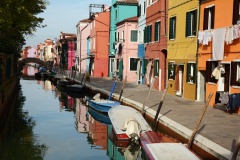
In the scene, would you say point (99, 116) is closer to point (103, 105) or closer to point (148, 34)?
point (103, 105)

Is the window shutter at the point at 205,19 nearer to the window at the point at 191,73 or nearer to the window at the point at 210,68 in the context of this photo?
the window at the point at 210,68

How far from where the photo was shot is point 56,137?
14492 mm

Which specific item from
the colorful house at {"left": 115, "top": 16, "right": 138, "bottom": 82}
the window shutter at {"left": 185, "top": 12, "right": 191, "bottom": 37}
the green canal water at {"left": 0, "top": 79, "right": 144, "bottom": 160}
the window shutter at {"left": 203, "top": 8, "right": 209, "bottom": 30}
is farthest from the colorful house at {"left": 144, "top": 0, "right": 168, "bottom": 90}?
the green canal water at {"left": 0, "top": 79, "right": 144, "bottom": 160}

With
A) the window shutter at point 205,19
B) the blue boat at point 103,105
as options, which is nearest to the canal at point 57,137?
the blue boat at point 103,105

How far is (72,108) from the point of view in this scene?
24.1m

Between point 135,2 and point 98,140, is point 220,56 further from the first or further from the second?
point 135,2

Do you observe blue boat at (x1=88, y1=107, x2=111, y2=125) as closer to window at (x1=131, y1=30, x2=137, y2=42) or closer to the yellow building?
the yellow building

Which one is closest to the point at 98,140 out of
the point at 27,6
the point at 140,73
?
the point at 27,6

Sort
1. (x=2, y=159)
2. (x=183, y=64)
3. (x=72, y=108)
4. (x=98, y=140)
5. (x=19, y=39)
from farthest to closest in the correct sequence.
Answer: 1. (x=19, y=39)
2. (x=72, y=108)
3. (x=183, y=64)
4. (x=98, y=140)
5. (x=2, y=159)

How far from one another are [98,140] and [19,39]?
16.1 metres

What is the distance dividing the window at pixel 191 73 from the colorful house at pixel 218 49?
788 millimetres

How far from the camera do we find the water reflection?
11812 millimetres

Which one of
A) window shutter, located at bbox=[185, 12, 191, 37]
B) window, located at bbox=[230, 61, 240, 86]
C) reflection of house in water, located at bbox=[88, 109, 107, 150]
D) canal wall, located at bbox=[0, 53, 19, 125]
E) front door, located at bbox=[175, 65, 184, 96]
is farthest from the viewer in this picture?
front door, located at bbox=[175, 65, 184, 96]

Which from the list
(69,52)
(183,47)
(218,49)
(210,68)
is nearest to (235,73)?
(218,49)
